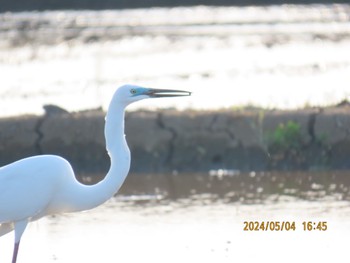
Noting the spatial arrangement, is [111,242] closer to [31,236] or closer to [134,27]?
[31,236]

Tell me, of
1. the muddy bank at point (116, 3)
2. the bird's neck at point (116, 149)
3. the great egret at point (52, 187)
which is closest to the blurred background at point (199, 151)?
the great egret at point (52, 187)

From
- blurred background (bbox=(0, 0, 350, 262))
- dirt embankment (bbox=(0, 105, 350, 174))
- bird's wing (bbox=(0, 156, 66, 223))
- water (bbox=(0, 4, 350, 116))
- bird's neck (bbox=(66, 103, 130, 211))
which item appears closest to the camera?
bird's neck (bbox=(66, 103, 130, 211))

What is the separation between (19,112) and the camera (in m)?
15.5

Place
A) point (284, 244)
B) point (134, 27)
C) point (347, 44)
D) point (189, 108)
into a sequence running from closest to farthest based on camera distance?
point (284, 244)
point (189, 108)
point (347, 44)
point (134, 27)

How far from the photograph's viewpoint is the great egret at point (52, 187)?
29.3ft

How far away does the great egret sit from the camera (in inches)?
351

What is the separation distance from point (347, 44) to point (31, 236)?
48.7 feet

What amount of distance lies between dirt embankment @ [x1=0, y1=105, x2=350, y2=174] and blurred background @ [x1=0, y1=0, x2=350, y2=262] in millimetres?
12

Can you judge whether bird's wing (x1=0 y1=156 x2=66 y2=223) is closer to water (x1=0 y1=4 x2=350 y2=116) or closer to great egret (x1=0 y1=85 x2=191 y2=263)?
great egret (x1=0 y1=85 x2=191 y2=263)

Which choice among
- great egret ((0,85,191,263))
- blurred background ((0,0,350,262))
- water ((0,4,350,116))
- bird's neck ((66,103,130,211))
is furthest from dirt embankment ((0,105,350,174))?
bird's neck ((66,103,130,211))

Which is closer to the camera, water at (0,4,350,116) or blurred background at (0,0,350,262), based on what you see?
blurred background at (0,0,350,262)

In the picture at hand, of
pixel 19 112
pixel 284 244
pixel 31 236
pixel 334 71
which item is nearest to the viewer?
pixel 284 244

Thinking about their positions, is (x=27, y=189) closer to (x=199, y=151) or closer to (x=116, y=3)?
(x=199, y=151)

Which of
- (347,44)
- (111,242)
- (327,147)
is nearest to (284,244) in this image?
(111,242)
